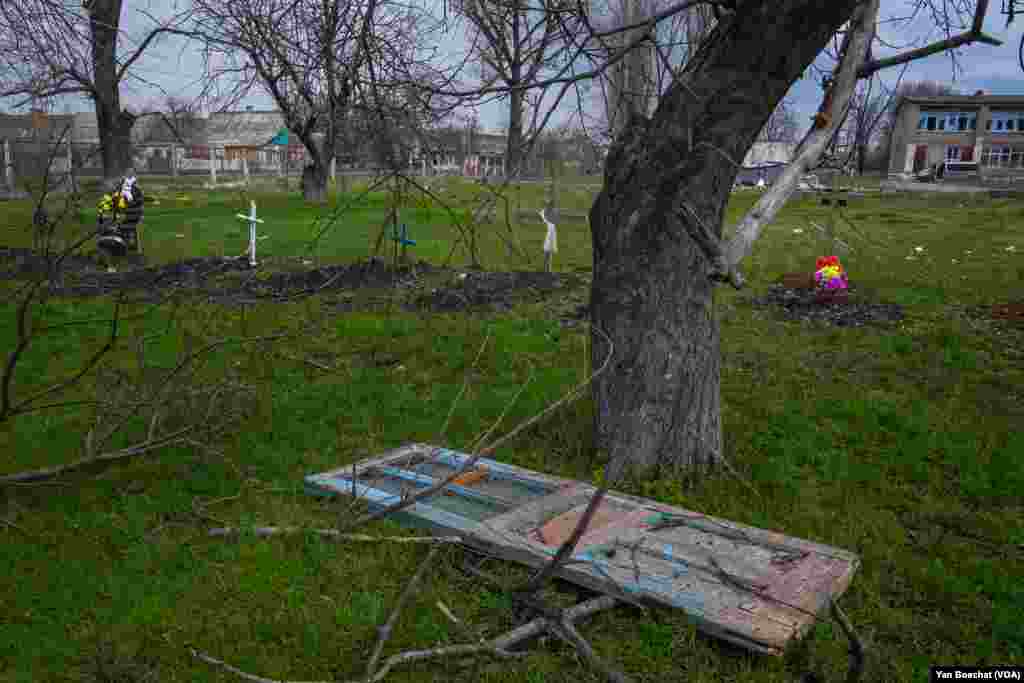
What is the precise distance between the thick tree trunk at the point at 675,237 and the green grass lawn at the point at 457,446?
35 centimetres

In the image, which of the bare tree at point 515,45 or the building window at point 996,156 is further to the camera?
the building window at point 996,156

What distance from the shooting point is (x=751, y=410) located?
567 centimetres

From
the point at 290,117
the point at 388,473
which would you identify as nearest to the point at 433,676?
the point at 388,473

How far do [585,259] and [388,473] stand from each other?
31.6 ft

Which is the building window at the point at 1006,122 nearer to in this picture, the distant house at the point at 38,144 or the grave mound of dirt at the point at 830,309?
the grave mound of dirt at the point at 830,309

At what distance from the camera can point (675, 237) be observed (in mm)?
4191

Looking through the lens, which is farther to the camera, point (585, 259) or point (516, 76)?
point (585, 259)

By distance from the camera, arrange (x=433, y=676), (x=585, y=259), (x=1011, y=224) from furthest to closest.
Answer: (x=1011, y=224)
(x=585, y=259)
(x=433, y=676)

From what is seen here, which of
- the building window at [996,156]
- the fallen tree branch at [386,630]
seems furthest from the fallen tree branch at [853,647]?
the building window at [996,156]

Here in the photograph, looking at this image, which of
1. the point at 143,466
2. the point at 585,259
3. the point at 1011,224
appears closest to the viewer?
the point at 143,466

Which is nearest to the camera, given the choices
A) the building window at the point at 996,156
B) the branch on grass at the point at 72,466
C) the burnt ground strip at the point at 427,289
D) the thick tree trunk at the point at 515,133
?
the branch on grass at the point at 72,466

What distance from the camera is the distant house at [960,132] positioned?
55.9m

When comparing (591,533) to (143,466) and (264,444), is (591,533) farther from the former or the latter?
(143,466)

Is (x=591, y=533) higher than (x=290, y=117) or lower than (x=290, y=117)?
lower
